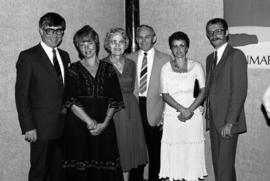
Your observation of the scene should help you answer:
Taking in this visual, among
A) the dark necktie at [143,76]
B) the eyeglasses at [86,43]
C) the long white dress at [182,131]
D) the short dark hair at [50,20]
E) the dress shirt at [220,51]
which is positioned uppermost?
the short dark hair at [50,20]

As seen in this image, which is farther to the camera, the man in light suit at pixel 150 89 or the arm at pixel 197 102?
the man in light suit at pixel 150 89

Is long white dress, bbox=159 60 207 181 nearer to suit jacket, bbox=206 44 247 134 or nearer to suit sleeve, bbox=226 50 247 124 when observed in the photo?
suit jacket, bbox=206 44 247 134

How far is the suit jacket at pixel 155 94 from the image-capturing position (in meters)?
3.79

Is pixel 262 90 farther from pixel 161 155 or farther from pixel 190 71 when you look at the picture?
pixel 161 155

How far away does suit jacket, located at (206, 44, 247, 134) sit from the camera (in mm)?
3352

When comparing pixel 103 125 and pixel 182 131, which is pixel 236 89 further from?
pixel 103 125

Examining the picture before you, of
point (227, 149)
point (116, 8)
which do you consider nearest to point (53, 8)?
point (116, 8)

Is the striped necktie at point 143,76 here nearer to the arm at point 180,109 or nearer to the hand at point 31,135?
the arm at point 180,109

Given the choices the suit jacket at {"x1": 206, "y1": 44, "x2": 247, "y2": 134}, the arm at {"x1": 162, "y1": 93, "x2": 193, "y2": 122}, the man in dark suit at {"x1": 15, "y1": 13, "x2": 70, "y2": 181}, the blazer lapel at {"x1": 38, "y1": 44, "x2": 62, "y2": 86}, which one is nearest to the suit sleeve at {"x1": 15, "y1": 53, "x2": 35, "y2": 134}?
the man in dark suit at {"x1": 15, "y1": 13, "x2": 70, "y2": 181}

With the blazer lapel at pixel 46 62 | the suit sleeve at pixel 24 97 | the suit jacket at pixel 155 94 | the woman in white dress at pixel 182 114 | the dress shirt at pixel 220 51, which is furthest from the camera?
the suit jacket at pixel 155 94

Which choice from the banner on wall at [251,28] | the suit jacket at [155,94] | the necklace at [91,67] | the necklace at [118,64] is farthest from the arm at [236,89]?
the necklace at [91,67]

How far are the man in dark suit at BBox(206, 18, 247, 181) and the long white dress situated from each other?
0.17 m

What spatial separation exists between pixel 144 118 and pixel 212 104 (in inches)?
29.2

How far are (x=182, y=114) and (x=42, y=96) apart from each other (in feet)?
4.61
